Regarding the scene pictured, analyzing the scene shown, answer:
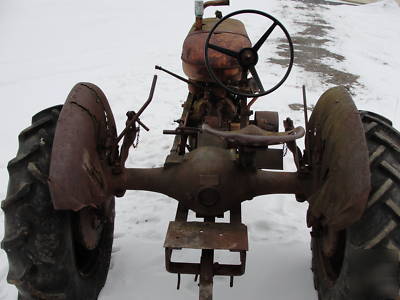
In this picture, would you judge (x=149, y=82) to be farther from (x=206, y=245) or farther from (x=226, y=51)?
(x=206, y=245)

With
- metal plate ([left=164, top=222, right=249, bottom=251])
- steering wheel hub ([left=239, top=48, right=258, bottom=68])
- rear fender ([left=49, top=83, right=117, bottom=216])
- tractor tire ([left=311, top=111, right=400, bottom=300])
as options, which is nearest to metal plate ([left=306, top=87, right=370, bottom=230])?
tractor tire ([left=311, top=111, right=400, bottom=300])

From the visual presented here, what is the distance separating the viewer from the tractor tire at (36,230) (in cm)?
183

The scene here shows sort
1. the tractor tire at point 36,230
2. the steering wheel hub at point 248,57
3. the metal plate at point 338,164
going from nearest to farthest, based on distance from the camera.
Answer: the metal plate at point 338,164 < the tractor tire at point 36,230 < the steering wheel hub at point 248,57

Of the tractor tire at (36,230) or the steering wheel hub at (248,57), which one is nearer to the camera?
the tractor tire at (36,230)

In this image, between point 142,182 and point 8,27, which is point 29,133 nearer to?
point 142,182

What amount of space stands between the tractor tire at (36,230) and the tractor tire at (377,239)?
4.27 ft

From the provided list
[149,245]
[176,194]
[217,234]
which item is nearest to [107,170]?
[176,194]

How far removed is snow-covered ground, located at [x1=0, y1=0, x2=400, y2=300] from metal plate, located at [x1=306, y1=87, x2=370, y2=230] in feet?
2.94

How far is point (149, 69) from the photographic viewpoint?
22.3 ft

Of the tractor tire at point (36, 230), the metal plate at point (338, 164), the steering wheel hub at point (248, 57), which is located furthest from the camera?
the steering wheel hub at point (248, 57)

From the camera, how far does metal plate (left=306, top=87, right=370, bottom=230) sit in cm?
169

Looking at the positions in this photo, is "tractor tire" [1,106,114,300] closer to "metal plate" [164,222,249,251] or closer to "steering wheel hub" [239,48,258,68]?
"metal plate" [164,222,249,251]

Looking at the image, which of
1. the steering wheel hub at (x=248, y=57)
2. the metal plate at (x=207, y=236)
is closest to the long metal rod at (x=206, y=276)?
the metal plate at (x=207, y=236)

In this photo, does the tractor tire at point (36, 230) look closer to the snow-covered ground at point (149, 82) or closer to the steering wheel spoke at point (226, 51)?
the snow-covered ground at point (149, 82)
